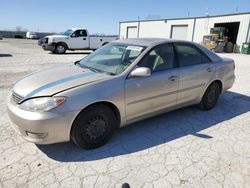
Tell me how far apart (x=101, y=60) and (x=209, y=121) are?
7.70ft

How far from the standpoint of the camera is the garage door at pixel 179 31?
2806 centimetres

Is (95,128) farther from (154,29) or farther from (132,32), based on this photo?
(132,32)

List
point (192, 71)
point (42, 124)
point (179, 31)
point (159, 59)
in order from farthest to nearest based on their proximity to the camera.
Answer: point (179, 31)
point (192, 71)
point (159, 59)
point (42, 124)

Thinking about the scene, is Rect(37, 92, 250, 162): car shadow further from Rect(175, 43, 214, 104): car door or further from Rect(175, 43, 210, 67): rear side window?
Rect(175, 43, 210, 67): rear side window

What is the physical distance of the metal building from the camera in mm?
22672

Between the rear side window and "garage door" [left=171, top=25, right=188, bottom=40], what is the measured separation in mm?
25585

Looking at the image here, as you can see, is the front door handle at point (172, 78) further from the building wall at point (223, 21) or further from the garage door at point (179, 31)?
the garage door at point (179, 31)

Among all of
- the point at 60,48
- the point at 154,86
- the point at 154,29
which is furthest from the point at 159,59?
the point at 154,29

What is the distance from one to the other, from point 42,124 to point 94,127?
0.70m

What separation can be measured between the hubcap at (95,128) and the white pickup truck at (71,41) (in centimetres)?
1358

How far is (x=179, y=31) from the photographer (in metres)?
28.6

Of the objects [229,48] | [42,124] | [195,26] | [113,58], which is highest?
[195,26]

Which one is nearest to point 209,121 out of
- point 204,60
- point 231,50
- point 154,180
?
point 204,60

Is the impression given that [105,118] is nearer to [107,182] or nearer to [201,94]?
[107,182]
